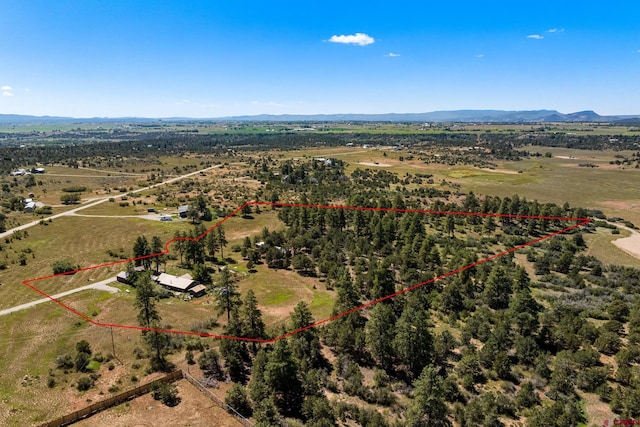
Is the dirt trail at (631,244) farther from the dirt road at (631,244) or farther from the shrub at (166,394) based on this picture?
the shrub at (166,394)

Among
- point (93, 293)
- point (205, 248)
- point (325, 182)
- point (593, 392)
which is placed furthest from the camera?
point (325, 182)

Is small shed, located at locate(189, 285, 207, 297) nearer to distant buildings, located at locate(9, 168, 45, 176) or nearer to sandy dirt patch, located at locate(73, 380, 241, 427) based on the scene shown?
sandy dirt patch, located at locate(73, 380, 241, 427)

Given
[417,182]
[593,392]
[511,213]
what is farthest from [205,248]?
[417,182]

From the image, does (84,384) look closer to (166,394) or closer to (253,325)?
(166,394)

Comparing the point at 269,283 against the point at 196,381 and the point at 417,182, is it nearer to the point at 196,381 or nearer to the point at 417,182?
the point at 196,381

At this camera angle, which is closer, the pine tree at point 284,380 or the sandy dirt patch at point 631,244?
the pine tree at point 284,380

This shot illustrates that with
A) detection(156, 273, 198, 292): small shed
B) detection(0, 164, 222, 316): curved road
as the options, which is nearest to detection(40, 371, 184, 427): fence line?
detection(156, 273, 198, 292): small shed

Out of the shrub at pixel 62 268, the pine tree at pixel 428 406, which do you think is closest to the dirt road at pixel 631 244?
the pine tree at pixel 428 406
